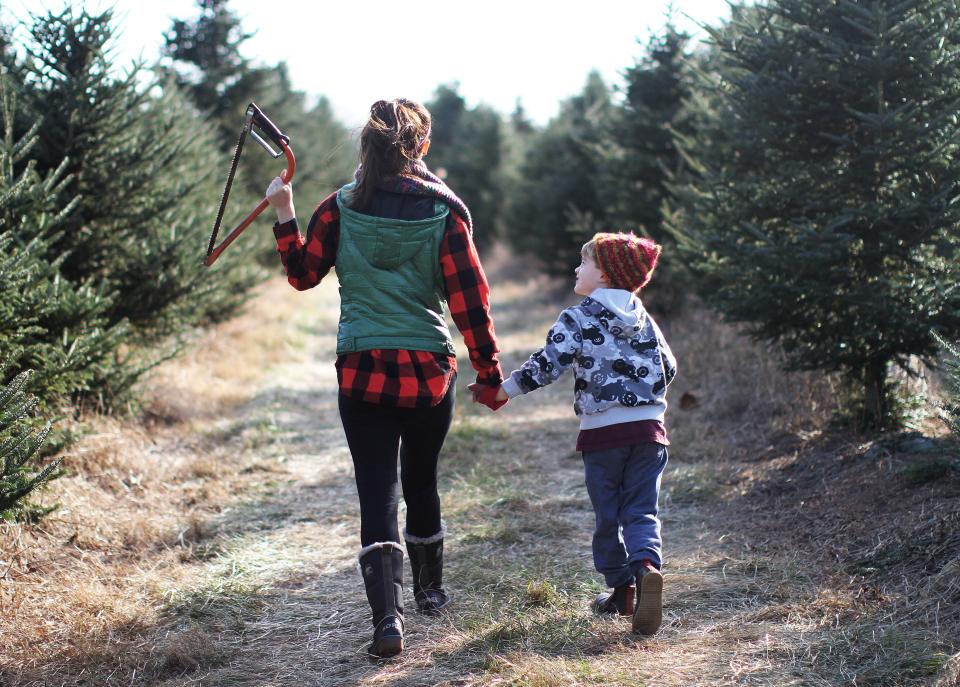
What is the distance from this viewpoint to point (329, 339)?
13.4 meters

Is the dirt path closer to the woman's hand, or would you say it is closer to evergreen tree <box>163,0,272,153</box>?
the woman's hand

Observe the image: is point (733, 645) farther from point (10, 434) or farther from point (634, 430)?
point (10, 434)

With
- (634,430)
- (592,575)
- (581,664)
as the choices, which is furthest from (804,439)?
(581,664)

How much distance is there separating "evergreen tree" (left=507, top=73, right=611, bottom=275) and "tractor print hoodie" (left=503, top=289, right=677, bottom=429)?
10726mm

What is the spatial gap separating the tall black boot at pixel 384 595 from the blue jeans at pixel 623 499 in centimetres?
84

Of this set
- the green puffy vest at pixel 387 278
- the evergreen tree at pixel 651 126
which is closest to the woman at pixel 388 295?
the green puffy vest at pixel 387 278

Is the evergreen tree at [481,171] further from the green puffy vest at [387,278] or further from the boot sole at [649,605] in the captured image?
the boot sole at [649,605]

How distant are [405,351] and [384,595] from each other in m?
0.94

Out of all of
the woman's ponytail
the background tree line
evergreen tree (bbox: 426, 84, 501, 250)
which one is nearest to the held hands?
the woman's ponytail

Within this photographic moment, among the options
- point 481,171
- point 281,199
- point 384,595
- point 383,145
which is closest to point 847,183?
point 383,145

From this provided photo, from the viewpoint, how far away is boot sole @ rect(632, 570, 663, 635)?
3.36 meters

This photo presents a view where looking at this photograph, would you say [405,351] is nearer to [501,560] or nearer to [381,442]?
[381,442]

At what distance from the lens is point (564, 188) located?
16.6m

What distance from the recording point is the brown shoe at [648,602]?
11.0 ft
